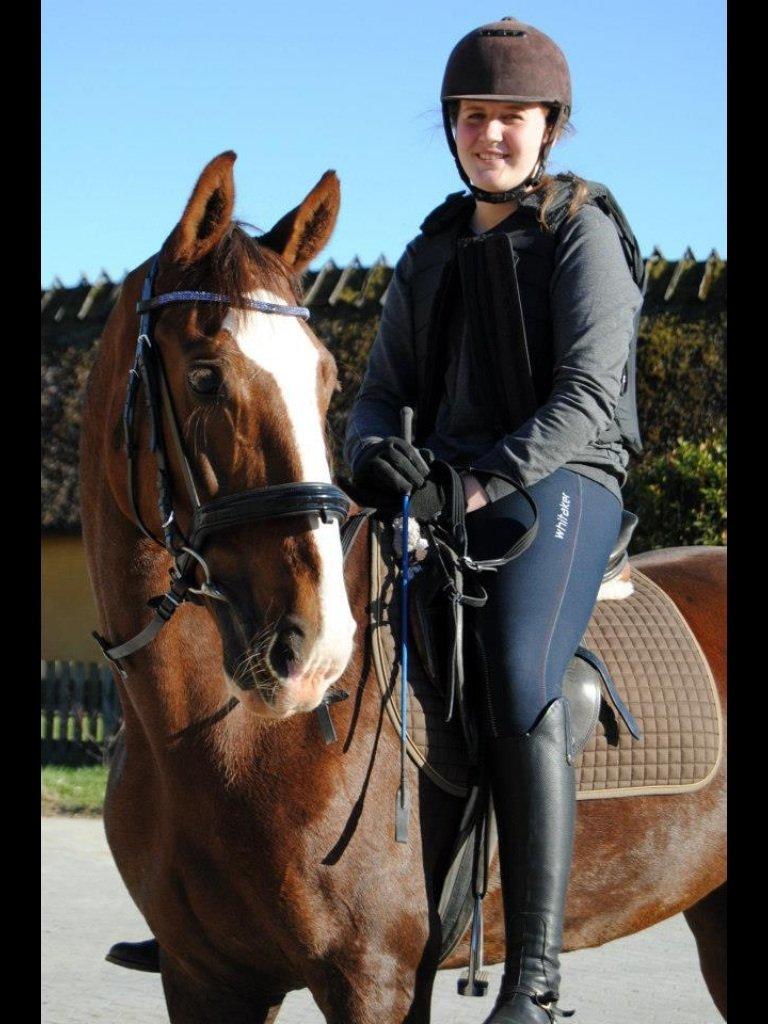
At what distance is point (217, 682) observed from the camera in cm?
295

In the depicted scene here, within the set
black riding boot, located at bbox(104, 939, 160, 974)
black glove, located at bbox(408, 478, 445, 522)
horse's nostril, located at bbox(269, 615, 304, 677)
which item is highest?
black glove, located at bbox(408, 478, 445, 522)

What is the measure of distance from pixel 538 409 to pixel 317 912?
1.28m

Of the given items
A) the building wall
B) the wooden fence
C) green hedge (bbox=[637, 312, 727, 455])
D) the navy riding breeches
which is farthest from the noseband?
the building wall

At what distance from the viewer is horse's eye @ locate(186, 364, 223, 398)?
2635 millimetres

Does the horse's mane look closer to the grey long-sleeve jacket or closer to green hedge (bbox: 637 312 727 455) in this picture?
the grey long-sleeve jacket

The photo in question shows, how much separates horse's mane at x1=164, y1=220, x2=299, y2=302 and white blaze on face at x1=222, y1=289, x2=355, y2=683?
0.04 meters

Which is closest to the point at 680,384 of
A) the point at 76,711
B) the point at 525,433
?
the point at 76,711

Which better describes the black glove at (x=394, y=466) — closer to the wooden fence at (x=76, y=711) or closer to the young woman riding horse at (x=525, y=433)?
the young woman riding horse at (x=525, y=433)

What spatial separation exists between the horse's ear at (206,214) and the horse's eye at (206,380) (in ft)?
1.01

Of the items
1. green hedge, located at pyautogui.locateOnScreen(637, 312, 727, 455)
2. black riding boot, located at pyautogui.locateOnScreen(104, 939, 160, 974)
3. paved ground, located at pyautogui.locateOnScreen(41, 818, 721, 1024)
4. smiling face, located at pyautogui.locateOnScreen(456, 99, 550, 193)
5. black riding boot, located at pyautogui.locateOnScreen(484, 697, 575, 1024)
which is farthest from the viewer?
green hedge, located at pyautogui.locateOnScreen(637, 312, 727, 455)

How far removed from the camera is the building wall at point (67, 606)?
46.8ft

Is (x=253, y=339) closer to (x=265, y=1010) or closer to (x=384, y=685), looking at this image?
(x=384, y=685)

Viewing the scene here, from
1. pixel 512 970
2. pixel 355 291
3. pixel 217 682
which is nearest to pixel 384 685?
pixel 217 682

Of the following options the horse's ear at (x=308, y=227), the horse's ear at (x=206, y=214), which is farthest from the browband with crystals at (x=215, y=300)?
the horse's ear at (x=308, y=227)
